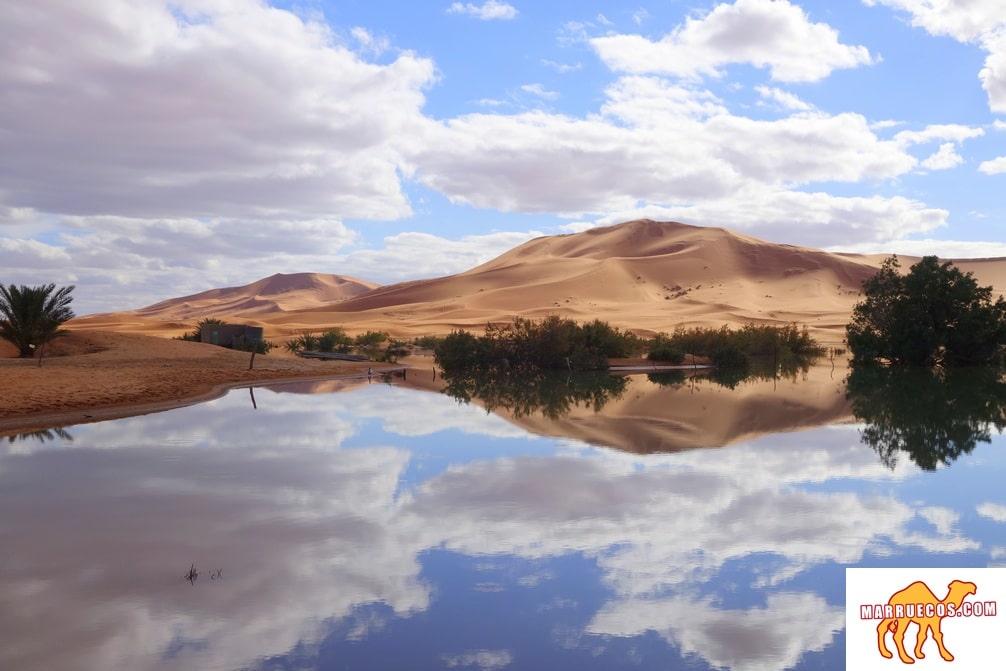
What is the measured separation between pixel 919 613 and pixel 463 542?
4.26 metres

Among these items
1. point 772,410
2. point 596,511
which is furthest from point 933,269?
point 596,511

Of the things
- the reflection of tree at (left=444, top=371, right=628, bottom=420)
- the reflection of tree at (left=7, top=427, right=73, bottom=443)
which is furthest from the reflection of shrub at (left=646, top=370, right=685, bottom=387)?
the reflection of tree at (left=7, top=427, right=73, bottom=443)

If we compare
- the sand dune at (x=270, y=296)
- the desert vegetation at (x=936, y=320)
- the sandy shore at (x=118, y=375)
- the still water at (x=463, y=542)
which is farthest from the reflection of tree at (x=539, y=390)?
the sand dune at (x=270, y=296)

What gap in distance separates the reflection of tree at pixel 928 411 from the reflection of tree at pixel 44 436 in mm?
13246

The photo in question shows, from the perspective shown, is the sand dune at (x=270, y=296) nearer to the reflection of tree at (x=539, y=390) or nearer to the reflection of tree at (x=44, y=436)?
the reflection of tree at (x=539, y=390)

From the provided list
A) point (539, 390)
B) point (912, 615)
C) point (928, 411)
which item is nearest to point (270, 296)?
point (539, 390)

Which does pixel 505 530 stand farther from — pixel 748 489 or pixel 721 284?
pixel 721 284

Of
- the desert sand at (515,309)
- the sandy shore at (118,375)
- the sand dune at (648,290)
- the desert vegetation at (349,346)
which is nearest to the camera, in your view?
the sandy shore at (118,375)

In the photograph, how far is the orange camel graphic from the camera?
486 centimetres

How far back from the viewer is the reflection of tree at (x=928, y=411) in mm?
14875

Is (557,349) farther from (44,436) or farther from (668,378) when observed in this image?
(44,436)

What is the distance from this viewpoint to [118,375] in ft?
83.9

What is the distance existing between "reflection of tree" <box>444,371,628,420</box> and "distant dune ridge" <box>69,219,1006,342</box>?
28.0 metres

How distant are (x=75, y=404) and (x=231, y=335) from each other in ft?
82.0
